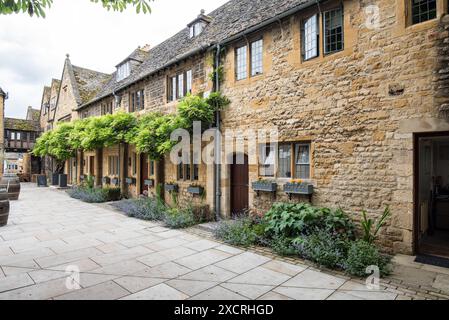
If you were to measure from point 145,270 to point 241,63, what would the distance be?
6.82 m

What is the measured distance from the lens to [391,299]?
3.82m

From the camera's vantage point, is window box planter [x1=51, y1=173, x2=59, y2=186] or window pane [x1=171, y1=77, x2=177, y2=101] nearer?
window pane [x1=171, y1=77, x2=177, y2=101]

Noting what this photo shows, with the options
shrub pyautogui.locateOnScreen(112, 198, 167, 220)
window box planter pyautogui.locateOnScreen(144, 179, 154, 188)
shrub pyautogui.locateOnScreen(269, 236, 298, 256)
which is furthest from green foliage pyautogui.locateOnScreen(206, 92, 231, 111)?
window box planter pyautogui.locateOnScreen(144, 179, 154, 188)

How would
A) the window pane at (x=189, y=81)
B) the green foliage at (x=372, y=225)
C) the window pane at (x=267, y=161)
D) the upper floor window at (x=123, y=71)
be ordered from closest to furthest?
the green foliage at (x=372, y=225), the window pane at (x=267, y=161), the window pane at (x=189, y=81), the upper floor window at (x=123, y=71)

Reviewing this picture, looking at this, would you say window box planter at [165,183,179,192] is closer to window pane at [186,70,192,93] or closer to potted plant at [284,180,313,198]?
window pane at [186,70,192,93]

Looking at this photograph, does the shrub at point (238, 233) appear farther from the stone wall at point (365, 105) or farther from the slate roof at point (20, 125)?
the slate roof at point (20, 125)

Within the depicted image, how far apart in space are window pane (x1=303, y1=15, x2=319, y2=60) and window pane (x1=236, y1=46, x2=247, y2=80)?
2.13 meters

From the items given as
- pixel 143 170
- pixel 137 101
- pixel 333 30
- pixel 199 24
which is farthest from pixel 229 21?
pixel 143 170

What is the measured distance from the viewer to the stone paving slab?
400cm

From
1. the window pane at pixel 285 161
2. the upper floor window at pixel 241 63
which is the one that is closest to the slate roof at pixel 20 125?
the upper floor window at pixel 241 63

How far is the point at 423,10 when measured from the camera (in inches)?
214

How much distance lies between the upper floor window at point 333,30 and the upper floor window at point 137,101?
9255 millimetres

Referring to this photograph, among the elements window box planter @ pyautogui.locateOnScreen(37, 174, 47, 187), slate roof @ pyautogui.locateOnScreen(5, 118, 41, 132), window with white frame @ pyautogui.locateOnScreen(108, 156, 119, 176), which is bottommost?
window box planter @ pyautogui.locateOnScreen(37, 174, 47, 187)

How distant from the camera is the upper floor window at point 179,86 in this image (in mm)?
10734
